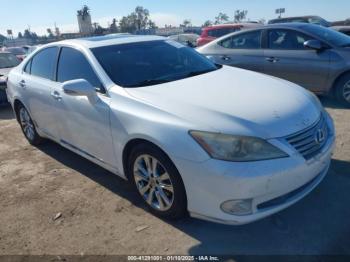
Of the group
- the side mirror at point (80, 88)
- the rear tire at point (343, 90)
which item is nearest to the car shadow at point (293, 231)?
the side mirror at point (80, 88)

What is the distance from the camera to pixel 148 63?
12.6 feet

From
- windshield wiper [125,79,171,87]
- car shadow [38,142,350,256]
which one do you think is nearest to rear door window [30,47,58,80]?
windshield wiper [125,79,171,87]

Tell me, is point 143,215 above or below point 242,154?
below

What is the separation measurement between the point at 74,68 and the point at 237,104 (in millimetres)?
2025

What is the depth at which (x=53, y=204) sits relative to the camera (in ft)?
12.3

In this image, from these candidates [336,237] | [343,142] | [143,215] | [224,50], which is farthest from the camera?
[224,50]

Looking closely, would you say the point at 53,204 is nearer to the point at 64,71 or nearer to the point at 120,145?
the point at 120,145

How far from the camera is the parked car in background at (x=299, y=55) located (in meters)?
6.09

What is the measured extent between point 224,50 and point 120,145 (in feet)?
16.1

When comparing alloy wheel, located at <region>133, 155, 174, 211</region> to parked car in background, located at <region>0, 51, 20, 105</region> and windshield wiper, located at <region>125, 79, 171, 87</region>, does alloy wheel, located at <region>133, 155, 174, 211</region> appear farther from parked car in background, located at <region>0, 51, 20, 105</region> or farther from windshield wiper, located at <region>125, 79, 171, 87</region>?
parked car in background, located at <region>0, 51, 20, 105</region>

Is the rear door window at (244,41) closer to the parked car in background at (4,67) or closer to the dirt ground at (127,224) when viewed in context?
the dirt ground at (127,224)

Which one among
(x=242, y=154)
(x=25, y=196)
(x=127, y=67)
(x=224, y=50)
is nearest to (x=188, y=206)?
(x=242, y=154)

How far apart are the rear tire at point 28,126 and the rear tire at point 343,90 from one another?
16.8 feet

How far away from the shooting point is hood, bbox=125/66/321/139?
2664 mm
